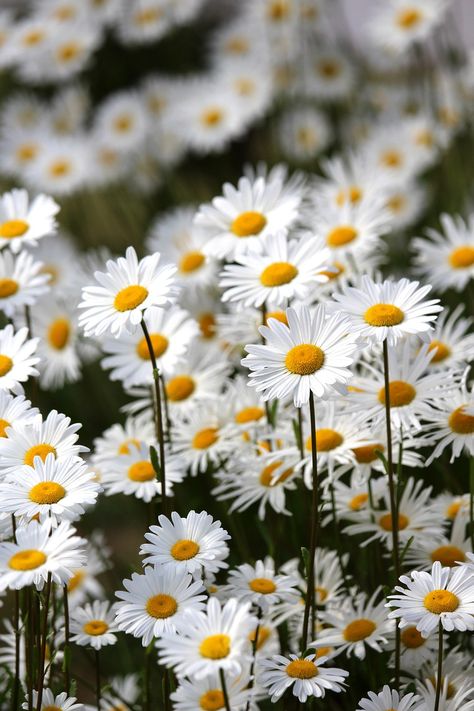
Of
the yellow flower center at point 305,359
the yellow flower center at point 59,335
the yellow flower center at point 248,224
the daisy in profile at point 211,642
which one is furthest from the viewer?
the yellow flower center at point 59,335

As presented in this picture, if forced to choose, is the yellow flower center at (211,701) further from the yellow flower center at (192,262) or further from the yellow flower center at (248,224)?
the yellow flower center at (192,262)

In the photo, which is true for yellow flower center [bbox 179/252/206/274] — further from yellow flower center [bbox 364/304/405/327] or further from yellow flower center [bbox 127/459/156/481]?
yellow flower center [bbox 364/304/405/327]

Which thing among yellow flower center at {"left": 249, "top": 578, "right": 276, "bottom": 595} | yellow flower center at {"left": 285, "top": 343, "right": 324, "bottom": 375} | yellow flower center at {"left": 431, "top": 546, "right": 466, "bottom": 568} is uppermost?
yellow flower center at {"left": 285, "top": 343, "right": 324, "bottom": 375}

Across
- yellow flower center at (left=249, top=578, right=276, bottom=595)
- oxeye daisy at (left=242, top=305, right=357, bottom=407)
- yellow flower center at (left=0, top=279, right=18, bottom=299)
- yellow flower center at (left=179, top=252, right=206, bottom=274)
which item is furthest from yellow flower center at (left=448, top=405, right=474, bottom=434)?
yellow flower center at (left=179, top=252, right=206, bottom=274)

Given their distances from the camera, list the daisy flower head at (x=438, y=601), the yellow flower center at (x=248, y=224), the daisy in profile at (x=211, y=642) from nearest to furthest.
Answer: the daisy in profile at (x=211, y=642) → the daisy flower head at (x=438, y=601) → the yellow flower center at (x=248, y=224)

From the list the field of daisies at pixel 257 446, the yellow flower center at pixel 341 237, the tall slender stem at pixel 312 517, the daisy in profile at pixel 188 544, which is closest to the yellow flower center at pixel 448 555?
the field of daisies at pixel 257 446

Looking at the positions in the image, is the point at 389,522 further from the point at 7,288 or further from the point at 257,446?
the point at 7,288
